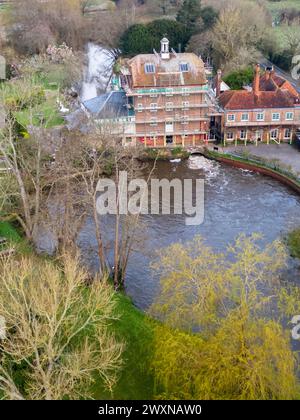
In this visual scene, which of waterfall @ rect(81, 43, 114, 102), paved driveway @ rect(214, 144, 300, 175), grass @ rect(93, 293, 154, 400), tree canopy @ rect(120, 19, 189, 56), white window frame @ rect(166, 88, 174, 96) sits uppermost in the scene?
tree canopy @ rect(120, 19, 189, 56)

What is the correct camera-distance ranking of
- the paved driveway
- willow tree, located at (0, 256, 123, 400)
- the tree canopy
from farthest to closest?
the tree canopy → the paved driveway → willow tree, located at (0, 256, 123, 400)

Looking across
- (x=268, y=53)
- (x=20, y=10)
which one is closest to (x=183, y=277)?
(x=268, y=53)

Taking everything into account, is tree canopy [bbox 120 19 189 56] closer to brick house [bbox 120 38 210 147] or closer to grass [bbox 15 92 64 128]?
grass [bbox 15 92 64 128]

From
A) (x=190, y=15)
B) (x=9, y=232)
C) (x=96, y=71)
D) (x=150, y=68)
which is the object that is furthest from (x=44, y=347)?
(x=96, y=71)

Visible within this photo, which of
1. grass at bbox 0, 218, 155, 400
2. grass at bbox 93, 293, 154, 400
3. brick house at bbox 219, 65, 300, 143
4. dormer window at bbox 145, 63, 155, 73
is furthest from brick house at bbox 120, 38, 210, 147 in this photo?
grass at bbox 93, 293, 154, 400

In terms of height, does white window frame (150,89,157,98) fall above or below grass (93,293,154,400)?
above

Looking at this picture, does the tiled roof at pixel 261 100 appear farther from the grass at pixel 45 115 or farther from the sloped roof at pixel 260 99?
the grass at pixel 45 115
